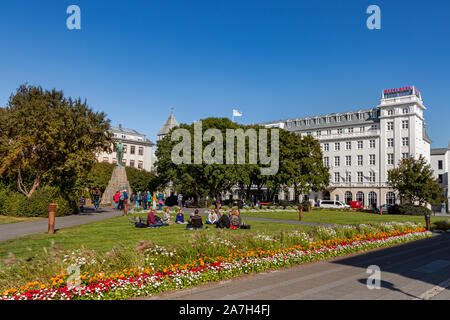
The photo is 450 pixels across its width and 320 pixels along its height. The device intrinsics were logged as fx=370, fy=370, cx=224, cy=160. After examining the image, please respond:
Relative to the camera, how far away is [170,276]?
30.0 ft

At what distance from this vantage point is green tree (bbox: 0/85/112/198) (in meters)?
26.5

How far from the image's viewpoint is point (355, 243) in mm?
15875

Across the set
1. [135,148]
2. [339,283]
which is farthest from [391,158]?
[339,283]

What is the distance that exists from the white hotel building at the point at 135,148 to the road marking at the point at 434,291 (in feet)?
Result: 317

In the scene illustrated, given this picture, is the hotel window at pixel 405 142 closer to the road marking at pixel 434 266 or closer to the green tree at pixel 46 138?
the green tree at pixel 46 138

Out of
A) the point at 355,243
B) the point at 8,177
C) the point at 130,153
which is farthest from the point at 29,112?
the point at 130,153

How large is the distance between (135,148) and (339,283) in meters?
101

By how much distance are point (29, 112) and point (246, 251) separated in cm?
2222

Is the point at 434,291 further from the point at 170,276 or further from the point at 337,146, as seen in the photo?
the point at 337,146

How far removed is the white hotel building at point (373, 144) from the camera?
230ft

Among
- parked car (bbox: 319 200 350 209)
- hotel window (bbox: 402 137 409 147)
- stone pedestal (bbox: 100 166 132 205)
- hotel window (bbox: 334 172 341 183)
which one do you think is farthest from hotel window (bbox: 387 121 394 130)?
stone pedestal (bbox: 100 166 132 205)

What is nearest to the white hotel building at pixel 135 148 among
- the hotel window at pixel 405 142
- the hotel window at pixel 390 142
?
the hotel window at pixel 390 142

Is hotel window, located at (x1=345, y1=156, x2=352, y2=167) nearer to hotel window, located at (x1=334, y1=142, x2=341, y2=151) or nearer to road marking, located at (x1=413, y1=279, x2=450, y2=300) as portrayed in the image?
hotel window, located at (x1=334, y1=142, x2=341, y2=151)
